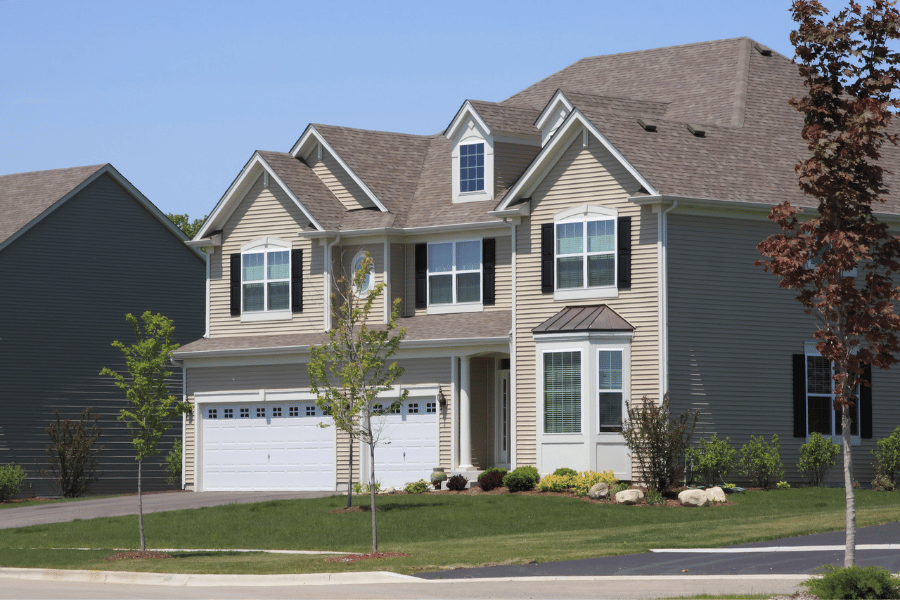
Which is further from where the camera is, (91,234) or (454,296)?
(91,234)

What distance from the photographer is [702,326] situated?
30.0 meters

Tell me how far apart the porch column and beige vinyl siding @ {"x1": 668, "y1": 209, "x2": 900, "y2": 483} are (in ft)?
19.4

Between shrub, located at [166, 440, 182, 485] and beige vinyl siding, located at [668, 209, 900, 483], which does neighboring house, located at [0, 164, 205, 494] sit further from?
beige vinyl siding, located at [668, 209, 900, 483]

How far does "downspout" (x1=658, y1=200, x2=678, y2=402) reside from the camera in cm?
2931

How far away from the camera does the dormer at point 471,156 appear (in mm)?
34531

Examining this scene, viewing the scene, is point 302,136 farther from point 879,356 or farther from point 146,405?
point 879,356

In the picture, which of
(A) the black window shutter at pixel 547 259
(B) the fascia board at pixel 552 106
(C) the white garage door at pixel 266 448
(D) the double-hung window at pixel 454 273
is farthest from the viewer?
(C) the white garage door at pixel 266 448

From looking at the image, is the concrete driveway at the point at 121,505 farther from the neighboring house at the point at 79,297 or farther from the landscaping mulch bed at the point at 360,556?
the landscaping mulch bed at the point at 360,556

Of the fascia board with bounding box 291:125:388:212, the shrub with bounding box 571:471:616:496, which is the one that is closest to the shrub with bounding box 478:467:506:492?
the shrub with bounding box 571:471:616:496

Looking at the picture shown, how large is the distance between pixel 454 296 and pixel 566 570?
57.3 ft

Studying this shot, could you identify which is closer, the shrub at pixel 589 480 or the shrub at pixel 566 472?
the shrub at pixel 589 480

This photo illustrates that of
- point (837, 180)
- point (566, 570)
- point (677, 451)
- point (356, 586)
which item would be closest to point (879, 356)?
point (837, 180)

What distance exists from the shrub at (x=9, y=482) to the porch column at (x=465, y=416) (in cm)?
1322

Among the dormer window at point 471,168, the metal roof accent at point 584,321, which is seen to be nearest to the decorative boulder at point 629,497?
the metal roof accent at point 584,321
